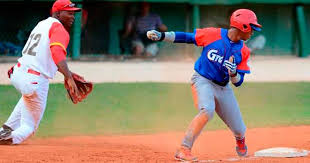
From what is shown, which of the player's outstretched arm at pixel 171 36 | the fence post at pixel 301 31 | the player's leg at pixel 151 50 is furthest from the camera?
the fence post at pixel 301 31

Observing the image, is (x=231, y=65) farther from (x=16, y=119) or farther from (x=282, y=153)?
(x=16, y=119)

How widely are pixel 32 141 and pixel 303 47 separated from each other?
13.1 metres

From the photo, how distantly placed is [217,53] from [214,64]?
0.40 feet

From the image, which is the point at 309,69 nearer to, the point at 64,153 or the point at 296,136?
the point at 296,136

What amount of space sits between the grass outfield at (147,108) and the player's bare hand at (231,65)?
3.32 metres

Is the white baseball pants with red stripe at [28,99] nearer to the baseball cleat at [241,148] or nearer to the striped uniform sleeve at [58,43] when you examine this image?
the striped uniform sleeve at [58,43]

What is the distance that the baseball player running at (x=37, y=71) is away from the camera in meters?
7.50

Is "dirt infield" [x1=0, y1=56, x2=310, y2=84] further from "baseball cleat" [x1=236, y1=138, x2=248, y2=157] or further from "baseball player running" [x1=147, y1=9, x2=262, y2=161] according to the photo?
"baseball player running" [x1=147, y1=9, x2=262, y2=161]

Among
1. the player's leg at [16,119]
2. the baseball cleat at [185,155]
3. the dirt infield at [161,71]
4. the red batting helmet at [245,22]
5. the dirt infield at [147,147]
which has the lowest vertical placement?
the dirt infield at [147,147]

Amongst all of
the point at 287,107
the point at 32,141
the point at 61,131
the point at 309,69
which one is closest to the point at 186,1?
the point at 309,69

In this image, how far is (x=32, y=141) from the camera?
8.70 m

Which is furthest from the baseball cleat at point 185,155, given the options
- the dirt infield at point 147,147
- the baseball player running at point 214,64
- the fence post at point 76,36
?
the fence post at point 76,36

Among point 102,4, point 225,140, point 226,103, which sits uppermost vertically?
point 102,4

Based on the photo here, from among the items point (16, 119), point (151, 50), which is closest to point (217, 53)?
point (16, 119)
